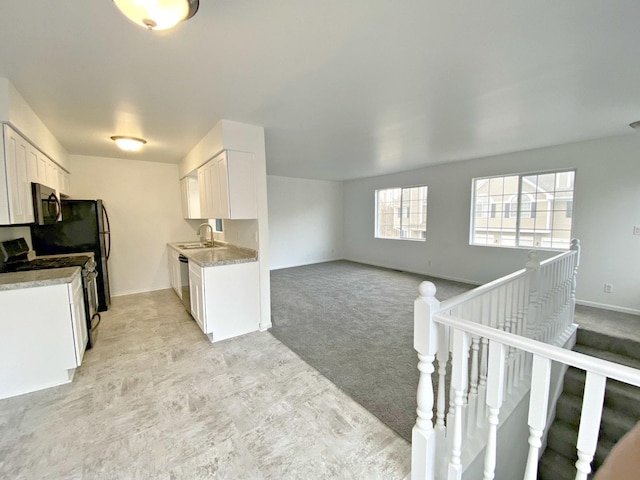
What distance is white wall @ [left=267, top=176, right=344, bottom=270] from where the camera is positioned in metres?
7.27

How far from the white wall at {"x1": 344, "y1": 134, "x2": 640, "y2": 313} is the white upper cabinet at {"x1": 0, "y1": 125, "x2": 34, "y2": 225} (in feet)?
20.7

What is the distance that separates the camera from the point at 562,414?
9.35ft

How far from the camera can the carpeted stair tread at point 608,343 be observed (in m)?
3.03

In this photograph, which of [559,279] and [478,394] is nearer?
[478,394]

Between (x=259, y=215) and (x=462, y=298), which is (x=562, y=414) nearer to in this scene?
(x=462, y=298)

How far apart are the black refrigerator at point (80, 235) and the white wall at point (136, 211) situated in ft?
2.22

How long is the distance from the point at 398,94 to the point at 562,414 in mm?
3613

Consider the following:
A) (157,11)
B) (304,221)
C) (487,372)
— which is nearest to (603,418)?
(487,372)

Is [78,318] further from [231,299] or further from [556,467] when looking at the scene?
[556,467]

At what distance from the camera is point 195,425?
6.28ft

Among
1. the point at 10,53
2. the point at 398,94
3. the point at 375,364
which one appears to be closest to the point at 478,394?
the point at 375,364

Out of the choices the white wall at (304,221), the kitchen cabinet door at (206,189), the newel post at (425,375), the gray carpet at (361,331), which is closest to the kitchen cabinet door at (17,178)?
the kitchen cabinet door at (206,189)

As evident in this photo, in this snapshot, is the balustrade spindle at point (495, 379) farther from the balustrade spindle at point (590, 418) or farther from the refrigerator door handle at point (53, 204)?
the refrigerator door handle at point (53, 204)

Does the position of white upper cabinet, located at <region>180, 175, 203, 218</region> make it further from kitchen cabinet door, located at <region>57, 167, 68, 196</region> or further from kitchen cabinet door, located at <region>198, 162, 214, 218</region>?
kitchen cabinet door, located at <region>57, 167, 68, 196</region>
